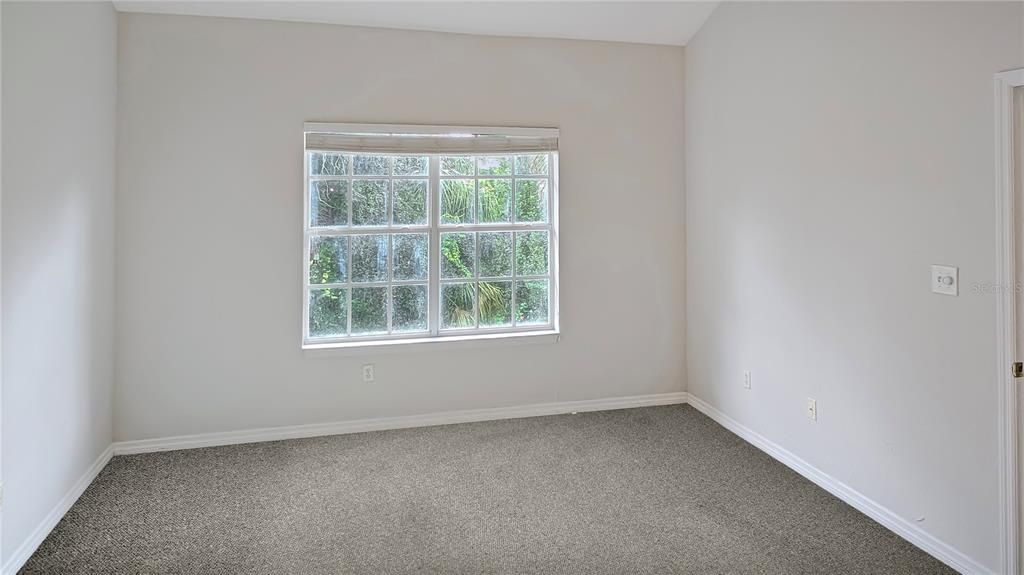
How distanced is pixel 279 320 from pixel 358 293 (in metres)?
0.51

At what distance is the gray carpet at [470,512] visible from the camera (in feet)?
7.57

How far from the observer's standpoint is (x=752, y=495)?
2865mm

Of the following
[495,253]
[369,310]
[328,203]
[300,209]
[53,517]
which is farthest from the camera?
[495,253]

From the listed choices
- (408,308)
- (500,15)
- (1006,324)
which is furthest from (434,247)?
(1006,324)

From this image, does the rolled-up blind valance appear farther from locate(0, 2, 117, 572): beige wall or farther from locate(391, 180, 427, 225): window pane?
locate(0, 2, 117, 572): beige wall

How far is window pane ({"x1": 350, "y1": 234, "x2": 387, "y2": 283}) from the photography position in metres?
3.81

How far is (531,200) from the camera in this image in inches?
162

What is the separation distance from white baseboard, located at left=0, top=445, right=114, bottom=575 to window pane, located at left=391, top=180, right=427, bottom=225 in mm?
2134

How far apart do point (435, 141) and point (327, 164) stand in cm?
70

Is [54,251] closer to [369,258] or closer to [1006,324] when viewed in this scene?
[369,258]

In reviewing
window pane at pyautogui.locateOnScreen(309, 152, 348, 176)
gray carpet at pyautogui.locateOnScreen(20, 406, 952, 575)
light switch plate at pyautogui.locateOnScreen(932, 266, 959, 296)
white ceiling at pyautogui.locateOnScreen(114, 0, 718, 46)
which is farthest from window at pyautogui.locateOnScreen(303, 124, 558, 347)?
light switch plate at pyautogui.locateOnScreen(932, 266, 959, 296)

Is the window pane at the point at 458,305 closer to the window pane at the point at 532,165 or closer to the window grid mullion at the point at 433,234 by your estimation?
the window grid mullion at the point at 433,234

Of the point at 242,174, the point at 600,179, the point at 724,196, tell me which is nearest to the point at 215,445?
the point at 242,174

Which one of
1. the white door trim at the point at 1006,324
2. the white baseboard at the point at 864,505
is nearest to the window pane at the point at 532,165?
the white baseboard at the point at 864,505
